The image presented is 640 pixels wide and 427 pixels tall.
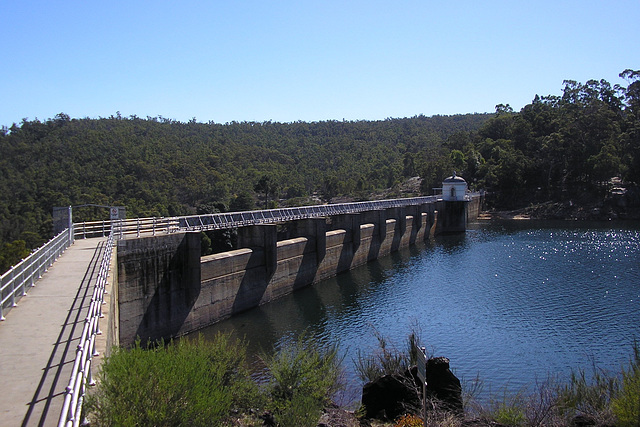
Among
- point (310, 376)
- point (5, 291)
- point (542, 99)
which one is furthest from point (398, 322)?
point (542, 99)

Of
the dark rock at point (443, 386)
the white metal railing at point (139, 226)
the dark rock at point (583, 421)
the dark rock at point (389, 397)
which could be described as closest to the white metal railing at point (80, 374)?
the dark rock at point (389, 397)

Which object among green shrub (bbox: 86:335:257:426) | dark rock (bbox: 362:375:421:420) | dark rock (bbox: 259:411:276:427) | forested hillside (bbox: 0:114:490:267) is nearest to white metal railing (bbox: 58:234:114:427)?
green shrub (bbox: 86:335:257:426)

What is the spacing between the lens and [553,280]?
3688 centimetres

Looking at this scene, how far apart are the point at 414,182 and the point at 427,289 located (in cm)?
8627

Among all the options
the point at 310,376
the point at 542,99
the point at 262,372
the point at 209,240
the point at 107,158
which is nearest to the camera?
the point at 310,376

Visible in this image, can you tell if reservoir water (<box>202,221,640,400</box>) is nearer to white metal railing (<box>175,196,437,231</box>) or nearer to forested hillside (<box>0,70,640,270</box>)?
white metal railing (<box>175,196,437,231</box>)

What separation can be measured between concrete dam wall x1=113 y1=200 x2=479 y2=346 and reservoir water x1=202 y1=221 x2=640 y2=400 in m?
1.06

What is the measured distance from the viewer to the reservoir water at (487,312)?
21.3m

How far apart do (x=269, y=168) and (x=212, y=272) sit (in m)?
119

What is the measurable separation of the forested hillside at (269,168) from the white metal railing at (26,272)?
41.1 meters

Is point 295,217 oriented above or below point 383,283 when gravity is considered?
above

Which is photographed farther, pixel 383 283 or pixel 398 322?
pixel 383 283

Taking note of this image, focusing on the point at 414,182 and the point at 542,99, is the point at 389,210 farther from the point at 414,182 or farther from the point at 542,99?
the point at 542,99

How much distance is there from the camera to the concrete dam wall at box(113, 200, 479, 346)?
896 inches
